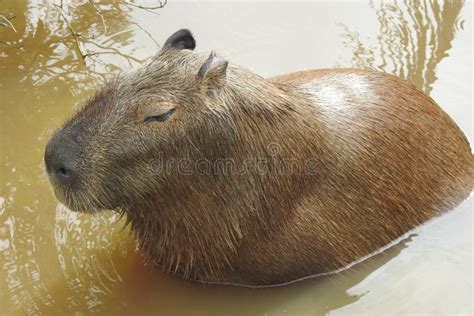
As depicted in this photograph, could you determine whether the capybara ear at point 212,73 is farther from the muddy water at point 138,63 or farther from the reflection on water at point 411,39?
the reflection on water at point 411,39

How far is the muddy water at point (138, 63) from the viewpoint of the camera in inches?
193

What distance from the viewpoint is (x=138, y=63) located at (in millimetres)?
7164

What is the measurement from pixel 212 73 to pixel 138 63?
3.13 m

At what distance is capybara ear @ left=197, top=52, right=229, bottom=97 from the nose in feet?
2.86

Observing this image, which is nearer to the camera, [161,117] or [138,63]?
[161,117]

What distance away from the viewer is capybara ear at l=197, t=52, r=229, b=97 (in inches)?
165

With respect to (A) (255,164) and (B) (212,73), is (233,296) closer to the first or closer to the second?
(A) (255,164)

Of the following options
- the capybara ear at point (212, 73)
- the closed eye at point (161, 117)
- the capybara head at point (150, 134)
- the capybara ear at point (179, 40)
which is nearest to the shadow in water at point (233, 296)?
the capybara head at point (150, 134)

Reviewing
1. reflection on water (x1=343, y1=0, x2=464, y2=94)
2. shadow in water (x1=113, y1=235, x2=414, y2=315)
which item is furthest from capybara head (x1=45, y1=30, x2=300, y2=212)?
reflection on water (x1=343, y1=0, x2=464, y2=94)

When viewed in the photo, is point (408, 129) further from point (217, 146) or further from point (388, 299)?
point (217, 146)

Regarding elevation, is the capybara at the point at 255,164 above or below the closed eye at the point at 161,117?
below

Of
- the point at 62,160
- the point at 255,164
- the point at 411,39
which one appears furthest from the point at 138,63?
the point at 62,160

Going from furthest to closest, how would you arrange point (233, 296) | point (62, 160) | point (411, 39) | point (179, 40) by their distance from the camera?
point (411, 39) → point (233, 296) → point (179, 40) → point (62, 160)

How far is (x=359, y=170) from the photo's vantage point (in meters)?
4.88
